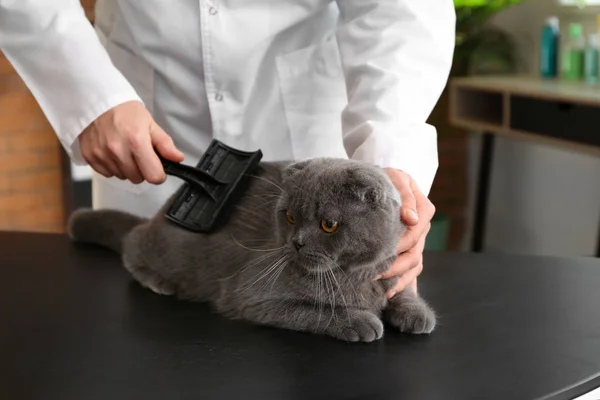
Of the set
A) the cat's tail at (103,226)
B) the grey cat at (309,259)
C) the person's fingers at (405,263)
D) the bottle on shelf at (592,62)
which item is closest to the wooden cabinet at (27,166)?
the cat's tail at (103,226)

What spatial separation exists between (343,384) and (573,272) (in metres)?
0.60

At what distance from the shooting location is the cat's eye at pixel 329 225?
1.05 metres

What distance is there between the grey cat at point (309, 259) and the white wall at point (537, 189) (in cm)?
243

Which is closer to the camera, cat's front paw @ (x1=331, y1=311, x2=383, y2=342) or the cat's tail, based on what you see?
cat's front paw @ (x1=331, y1=311, x2=383, y2=342)

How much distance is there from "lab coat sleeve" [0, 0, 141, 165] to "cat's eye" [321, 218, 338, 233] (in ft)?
1.43

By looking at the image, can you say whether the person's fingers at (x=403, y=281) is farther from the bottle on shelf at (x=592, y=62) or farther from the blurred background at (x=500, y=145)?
the bottle on shelf at (x=592, y=62)

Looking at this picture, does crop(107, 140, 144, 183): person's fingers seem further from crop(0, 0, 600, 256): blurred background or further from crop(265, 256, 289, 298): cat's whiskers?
crop(0, 0, 600, 256): blurred background

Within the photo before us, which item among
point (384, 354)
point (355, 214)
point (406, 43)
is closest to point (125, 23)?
point (406, 43)

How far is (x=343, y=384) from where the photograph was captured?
2.86ft

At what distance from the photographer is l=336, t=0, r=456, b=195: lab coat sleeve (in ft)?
4.21

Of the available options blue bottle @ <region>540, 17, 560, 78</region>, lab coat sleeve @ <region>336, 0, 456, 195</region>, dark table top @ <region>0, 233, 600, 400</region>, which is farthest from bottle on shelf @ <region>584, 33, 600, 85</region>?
dark table top @ <region>0, 233, 600, 400</region>

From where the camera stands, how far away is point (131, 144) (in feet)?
3.89

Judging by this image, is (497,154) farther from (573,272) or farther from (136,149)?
(136,149)

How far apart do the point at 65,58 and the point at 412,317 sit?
0.75 m
